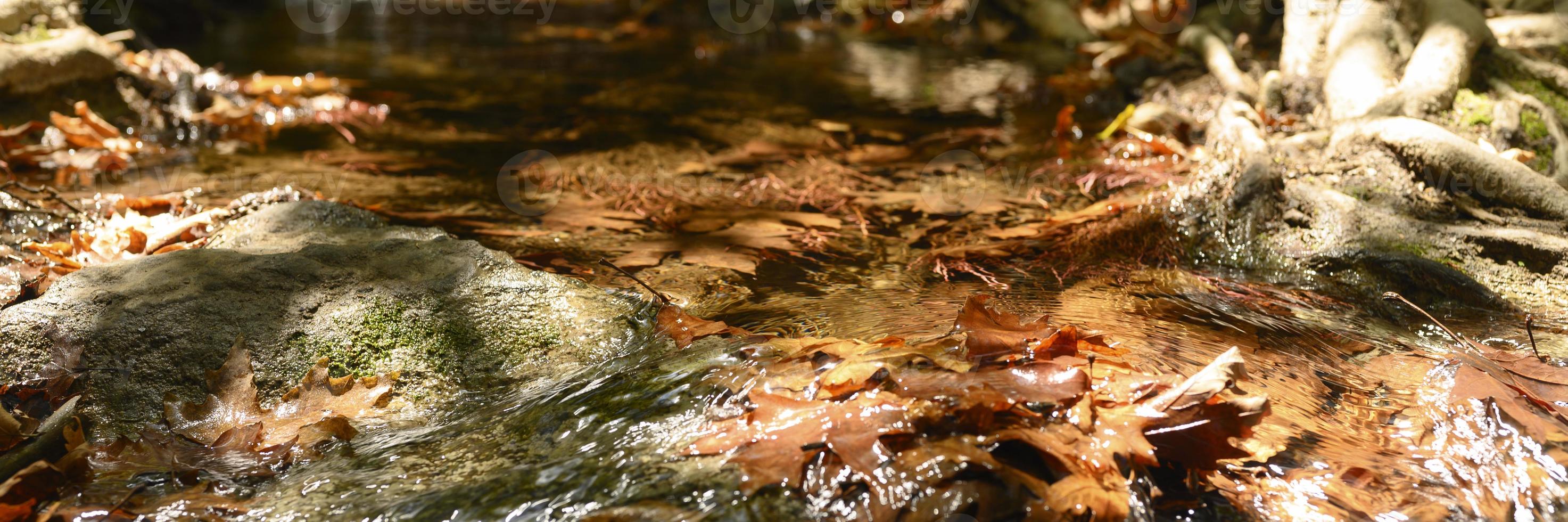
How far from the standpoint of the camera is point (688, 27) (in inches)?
407

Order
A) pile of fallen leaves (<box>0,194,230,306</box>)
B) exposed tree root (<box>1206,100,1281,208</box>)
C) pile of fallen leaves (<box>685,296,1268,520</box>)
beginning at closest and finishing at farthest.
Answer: pile of fallen leaves (<box>685,296,1268,520</box>) → pile of fallen leaves (<box>0,194,230,306</box>) → exposed tree root (<box>1206,100,1281,208</box>)

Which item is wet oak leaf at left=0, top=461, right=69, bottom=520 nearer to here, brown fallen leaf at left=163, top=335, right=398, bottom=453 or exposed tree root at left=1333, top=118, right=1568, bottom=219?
brown fallen leaf at left=163, top=335, right=398, bottom=453

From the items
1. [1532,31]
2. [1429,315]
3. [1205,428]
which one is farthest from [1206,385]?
[1532,31]

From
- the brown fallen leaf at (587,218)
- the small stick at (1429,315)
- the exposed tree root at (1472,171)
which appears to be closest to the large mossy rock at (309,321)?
the brown fallen leaf at (587,218)

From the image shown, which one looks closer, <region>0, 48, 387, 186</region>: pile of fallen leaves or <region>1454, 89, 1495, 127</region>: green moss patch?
<region>1454, 89, 1495, 127</region>: green moss patch

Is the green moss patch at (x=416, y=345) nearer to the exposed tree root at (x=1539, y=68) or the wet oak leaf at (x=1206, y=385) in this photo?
the wet oak leaf at (x=1206, y=385)

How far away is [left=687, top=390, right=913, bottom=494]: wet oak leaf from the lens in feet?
5.20

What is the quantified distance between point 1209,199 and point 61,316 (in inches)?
139

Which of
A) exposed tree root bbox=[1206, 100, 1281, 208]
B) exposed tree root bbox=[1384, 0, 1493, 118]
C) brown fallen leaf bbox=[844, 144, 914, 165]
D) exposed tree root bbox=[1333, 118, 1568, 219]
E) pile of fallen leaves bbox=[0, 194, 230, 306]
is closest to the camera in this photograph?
pile of fallen leaves bbox=[0, 194, 230, 306]

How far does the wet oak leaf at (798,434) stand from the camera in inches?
62.4

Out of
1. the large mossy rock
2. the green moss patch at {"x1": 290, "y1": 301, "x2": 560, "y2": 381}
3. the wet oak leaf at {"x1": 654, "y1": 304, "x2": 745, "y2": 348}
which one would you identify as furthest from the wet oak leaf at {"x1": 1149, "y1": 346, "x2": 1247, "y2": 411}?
the green moss patch at {"x1": 290, "y1": 301, "x2": 560, "y2": 381}

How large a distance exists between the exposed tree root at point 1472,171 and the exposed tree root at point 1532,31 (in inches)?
57.3

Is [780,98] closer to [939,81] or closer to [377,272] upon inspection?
[939,81]

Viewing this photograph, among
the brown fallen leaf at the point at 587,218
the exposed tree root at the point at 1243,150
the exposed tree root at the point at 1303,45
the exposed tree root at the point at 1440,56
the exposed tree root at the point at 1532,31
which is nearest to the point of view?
the exposed tree root at the point at 1243,150
